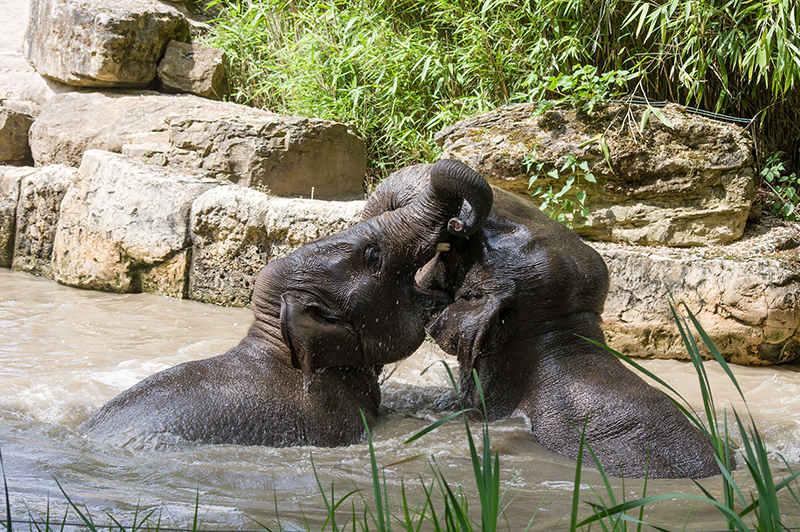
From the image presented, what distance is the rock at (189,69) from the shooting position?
36.7 feet

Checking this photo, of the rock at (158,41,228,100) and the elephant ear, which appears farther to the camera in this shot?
the rock at (158,41,228,100)

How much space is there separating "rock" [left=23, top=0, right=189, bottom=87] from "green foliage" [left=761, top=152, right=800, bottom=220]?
7178mm

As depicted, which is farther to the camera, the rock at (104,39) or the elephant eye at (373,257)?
the rock at (104,39)

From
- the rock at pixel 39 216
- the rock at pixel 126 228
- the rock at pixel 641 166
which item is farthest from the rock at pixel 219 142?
the rock at pixel 641 166

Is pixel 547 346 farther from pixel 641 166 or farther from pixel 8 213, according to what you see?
pixel 8 213

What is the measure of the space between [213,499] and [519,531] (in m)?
1.06

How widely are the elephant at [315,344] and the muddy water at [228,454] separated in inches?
4.9

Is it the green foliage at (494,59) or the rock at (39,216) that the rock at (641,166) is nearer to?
the green foliage at (494,59)

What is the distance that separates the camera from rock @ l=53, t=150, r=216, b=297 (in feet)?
23.8

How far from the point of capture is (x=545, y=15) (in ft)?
27.8

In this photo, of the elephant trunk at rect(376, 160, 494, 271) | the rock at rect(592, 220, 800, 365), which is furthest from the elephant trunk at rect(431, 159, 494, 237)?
the rock at rect(592, 220, 800, 365)

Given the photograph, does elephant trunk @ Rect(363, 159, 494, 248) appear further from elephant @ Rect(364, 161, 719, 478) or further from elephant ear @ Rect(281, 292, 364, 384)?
elephant ear @ Rect(281, 292, 364, 384)

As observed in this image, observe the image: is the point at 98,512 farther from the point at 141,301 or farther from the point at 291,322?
the point at 141,301

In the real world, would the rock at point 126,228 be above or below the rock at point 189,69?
below
